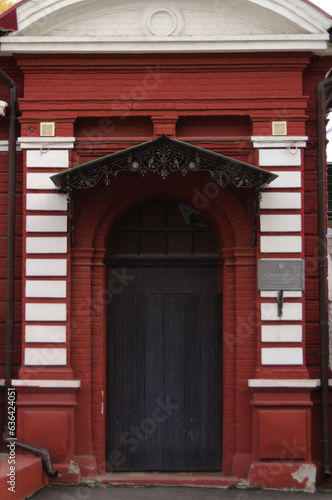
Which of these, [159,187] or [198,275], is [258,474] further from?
[159,187]

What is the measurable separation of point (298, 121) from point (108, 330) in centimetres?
354

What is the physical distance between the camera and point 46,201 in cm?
804

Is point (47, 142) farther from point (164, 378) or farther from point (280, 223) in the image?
point (164, 378)

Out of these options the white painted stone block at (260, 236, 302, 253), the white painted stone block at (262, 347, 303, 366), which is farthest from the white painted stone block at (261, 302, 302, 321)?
the white painted stone block at (260, 236, 302, 253)

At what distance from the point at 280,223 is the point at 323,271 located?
83 cm

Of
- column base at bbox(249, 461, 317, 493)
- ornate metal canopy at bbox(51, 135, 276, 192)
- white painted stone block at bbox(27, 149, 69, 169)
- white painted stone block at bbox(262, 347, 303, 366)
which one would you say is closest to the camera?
ornate metal canopy at bbox(51, 135, 276, 192)

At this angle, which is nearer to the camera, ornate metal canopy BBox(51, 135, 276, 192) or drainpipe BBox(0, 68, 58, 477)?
ornate metal canopy BBox(51, 135, 276, 192)

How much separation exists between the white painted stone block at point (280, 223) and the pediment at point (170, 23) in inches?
81.0

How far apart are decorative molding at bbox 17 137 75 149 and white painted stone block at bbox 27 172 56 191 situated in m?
0.35

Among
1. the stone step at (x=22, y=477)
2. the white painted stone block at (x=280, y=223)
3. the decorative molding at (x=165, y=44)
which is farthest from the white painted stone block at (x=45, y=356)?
the decorative molding at (x=165, y=44)

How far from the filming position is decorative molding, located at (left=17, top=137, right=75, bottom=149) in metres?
8.09

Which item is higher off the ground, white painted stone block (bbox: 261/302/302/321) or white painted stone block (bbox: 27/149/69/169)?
white painted stone block (bbox: 27/149/69/169)

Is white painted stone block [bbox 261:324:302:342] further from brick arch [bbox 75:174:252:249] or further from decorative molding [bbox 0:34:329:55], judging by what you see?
decorative molding [bbox 0:34:329:55]

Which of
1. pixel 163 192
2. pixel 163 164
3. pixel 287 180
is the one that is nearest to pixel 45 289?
pixel 163 192
